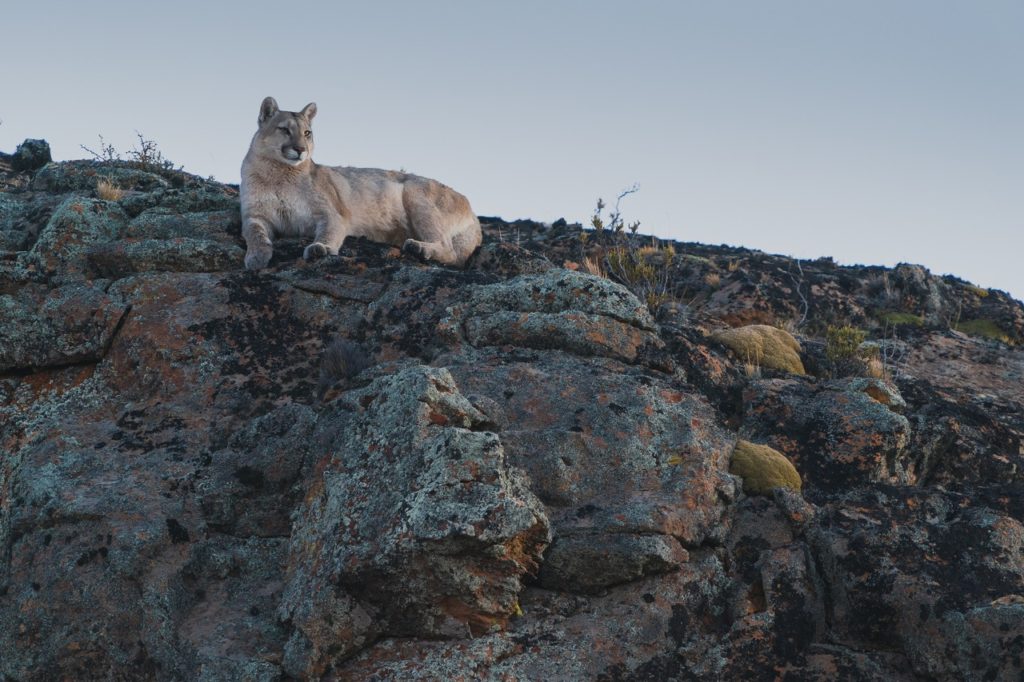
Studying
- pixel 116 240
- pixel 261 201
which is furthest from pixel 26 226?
pixel 261 201

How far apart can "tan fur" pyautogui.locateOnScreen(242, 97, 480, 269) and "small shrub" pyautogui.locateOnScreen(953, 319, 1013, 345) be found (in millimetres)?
8521

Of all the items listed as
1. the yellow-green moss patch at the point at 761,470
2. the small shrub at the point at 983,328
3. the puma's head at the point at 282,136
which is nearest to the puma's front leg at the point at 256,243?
the puma's head at the point at 282,136

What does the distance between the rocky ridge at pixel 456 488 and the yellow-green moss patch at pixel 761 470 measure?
1.4 inches

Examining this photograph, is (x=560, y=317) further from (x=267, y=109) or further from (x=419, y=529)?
(x=267, y=109)

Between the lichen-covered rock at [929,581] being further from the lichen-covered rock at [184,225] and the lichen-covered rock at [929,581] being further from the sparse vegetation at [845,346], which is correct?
the lichen-covered rock at [184,225]

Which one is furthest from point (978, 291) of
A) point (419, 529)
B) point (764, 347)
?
point (419, 529)

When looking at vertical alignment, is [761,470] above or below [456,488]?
above

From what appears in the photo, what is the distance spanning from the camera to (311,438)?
24.0ft

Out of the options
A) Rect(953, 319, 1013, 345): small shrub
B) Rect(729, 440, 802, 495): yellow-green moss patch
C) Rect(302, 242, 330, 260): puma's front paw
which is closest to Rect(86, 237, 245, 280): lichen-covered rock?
Rect(302, 242, 330, 260): puma's front paw

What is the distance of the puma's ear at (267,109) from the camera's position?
42.9 feet

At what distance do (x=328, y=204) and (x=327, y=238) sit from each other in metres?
1.05

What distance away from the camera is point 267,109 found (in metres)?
13.1

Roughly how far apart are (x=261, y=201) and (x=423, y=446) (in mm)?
6628

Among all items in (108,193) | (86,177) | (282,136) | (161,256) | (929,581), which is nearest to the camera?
(929,581)
